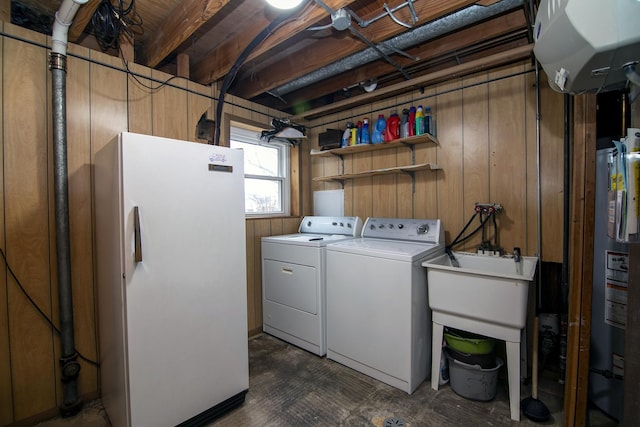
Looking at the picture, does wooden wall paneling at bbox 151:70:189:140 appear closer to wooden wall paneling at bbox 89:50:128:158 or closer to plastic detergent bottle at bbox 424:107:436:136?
wooden wall paneling at bbox 89:50:128:158

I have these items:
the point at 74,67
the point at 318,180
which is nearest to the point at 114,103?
the point at 74,67

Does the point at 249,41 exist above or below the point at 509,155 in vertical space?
above

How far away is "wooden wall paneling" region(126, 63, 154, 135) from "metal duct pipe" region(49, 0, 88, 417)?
1.21 feet

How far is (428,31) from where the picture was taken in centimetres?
199

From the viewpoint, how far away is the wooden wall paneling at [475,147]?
222 cm

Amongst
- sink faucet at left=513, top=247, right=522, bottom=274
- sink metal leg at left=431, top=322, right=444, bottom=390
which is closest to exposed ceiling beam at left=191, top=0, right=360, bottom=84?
sink faucet at left=513, top=247, right=522, bottom=274

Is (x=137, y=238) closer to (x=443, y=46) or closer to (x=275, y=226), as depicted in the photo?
(x=275, y=226)

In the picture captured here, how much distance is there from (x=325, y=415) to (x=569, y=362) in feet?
4.38

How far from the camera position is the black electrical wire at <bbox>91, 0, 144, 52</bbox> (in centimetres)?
171

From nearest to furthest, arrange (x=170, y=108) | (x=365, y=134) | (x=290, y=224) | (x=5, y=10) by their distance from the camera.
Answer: (x=5, y=10) → (x=170, y=108) → (x=365, y=134) → (x=290, y=224)

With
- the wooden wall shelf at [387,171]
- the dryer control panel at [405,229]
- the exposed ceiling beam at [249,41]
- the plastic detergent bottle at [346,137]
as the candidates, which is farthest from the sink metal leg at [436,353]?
the exposed ceiling beam at [249,41]

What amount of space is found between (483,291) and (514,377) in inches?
20.6

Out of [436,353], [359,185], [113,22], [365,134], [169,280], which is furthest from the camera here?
[359,185]

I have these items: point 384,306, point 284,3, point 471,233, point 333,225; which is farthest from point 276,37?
point 471,233
